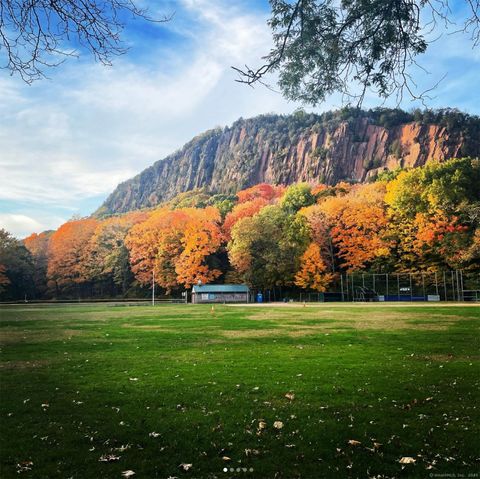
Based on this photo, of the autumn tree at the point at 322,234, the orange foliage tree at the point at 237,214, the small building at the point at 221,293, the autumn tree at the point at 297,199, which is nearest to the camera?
the autumn tree at the point at 322,234

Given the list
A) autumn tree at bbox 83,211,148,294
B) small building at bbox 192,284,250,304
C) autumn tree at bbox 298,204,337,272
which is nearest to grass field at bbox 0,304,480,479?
autumn tree at bbox 298,204,337,272

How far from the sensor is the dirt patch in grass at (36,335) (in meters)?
18.8

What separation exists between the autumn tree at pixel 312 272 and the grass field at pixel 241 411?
4353cm

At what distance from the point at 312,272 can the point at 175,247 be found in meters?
23.1

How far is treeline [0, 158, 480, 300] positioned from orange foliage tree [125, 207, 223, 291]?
175mm

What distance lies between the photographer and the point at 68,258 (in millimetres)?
76562

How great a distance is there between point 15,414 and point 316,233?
57381 mm

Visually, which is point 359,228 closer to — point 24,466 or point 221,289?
point 221,289

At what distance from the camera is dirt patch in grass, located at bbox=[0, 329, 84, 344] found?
61.8ft

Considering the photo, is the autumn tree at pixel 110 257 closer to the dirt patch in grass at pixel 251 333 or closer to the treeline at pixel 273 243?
the treeline at pixel 273 243

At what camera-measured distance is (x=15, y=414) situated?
8258mm

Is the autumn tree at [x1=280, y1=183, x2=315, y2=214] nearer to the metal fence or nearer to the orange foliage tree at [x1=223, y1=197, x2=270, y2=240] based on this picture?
the orange foliage tree at [x1=223, y1=197, x2=270, y2=240]

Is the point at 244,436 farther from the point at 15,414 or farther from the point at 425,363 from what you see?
the point at 425,363

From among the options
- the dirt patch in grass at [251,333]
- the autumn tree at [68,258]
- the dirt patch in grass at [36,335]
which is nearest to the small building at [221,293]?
the autumn tree at [68,258]
